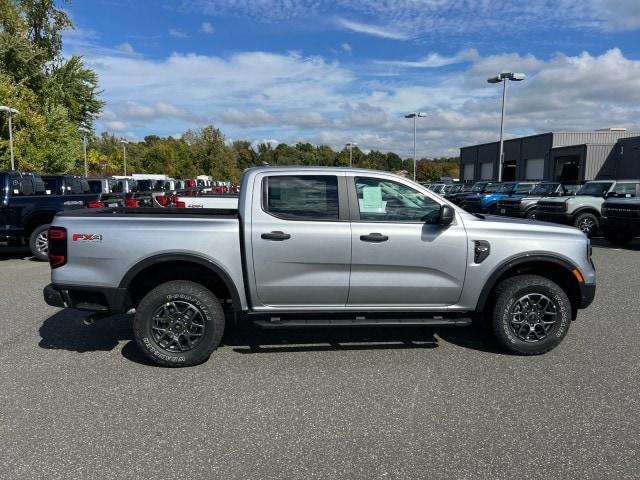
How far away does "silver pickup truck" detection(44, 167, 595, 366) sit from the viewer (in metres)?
4.45

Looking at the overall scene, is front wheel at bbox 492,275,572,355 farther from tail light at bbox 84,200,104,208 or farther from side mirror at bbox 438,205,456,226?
tail light at bbox 84,200,104,208

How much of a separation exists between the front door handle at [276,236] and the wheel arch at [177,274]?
483mm

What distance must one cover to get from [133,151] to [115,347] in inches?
3437

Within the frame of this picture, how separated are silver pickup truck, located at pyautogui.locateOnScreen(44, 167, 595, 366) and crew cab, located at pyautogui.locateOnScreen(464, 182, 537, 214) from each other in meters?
15.7

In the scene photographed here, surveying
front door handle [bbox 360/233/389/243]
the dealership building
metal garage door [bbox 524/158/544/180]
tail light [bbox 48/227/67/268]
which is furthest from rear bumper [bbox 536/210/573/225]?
metal garage door [bbox 524/158/544/180]

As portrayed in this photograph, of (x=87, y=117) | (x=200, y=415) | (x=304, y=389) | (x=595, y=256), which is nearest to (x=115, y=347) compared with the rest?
(x=200, y=415)

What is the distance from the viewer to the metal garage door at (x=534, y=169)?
46.6 m

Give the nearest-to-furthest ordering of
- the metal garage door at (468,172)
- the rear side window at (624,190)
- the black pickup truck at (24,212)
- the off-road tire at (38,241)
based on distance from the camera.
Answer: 1. the black pickup truck at (24,212)
2. the off-road tire at (38,241)
3. the rear side window at (624,190)
4. the metal garage door at (468,172)

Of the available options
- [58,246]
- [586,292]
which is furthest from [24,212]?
[586,292]

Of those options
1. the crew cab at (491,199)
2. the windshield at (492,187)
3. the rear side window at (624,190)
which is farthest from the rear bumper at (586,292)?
the windshield at (492,187)

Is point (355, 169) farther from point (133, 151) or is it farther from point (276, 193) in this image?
point (133, 151)

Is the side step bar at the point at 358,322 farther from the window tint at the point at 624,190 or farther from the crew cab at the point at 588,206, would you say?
the window tint at the point at 624,190

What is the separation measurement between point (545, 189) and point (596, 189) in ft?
15.0

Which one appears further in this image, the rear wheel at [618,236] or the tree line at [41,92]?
the tree line at [41,92]
